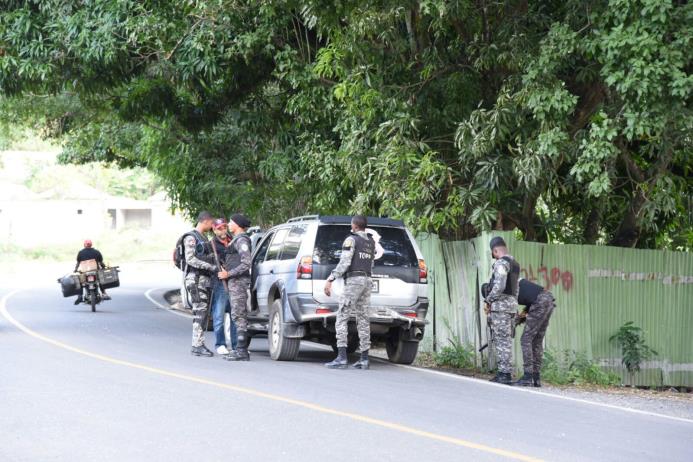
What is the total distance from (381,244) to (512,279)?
2.05 metres

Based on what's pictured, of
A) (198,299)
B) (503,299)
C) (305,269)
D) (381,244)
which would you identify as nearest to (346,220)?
(381,244)

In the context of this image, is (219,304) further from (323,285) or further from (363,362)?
(363,362)

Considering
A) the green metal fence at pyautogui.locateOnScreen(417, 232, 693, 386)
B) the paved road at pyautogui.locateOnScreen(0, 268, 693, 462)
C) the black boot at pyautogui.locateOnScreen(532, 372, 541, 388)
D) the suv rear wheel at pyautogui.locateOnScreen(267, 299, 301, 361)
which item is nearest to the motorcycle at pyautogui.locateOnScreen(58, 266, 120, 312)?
the paved road at pyautogui.locateOnScreen(0, 268, 693, 462)

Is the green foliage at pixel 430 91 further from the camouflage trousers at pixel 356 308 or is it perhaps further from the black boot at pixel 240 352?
the black boot at pixel 240 352

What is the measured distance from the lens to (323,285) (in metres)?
13.8

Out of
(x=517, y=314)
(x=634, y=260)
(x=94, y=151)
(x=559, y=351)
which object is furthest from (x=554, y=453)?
(x=94, y=151)

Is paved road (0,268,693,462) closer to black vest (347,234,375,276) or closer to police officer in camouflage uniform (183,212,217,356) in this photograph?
police officer in camouflage uniform (183,212,217,356)

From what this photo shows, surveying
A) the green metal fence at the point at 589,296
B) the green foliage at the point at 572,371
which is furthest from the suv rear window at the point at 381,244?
the green foliage at the point at 572,371

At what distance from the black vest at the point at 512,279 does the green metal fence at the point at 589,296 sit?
5.88 ft

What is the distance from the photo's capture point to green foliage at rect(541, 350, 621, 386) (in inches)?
551

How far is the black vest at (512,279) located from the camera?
1279cm

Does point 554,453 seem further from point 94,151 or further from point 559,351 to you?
point 94,151

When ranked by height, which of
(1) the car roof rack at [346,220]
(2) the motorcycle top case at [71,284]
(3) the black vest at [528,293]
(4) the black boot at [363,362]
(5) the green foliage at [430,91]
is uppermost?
(5) the green foliage at [430,91]

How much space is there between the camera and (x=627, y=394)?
13.3m
